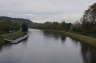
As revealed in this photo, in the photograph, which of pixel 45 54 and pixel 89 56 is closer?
pixel 89 56

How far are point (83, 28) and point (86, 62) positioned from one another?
2423cm

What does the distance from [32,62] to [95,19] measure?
23.2 m

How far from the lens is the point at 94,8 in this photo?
31.2m

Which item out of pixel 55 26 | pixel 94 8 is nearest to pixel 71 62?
pixel 94 8

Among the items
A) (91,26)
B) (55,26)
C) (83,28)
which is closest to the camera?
(91,26)

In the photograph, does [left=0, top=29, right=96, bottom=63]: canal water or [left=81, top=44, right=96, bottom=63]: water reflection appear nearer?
[left=0, top=29, right=96, bottom=63]: canal water

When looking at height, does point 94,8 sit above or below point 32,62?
above

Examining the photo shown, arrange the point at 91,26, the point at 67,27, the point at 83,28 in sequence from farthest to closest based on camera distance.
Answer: the point at 67,27
the point at 83,28
the point at 91,26

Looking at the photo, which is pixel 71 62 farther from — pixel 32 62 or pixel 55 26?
pixel 55 26

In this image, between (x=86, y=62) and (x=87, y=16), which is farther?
(x=87, y=16)

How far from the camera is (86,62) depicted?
40.2ft

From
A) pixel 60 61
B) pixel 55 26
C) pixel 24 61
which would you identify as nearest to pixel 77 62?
pixel 60 61

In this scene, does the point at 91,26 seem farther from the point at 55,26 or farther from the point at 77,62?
the point at 55,26

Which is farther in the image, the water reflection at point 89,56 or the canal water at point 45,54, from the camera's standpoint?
the water reflection at point 89,56
